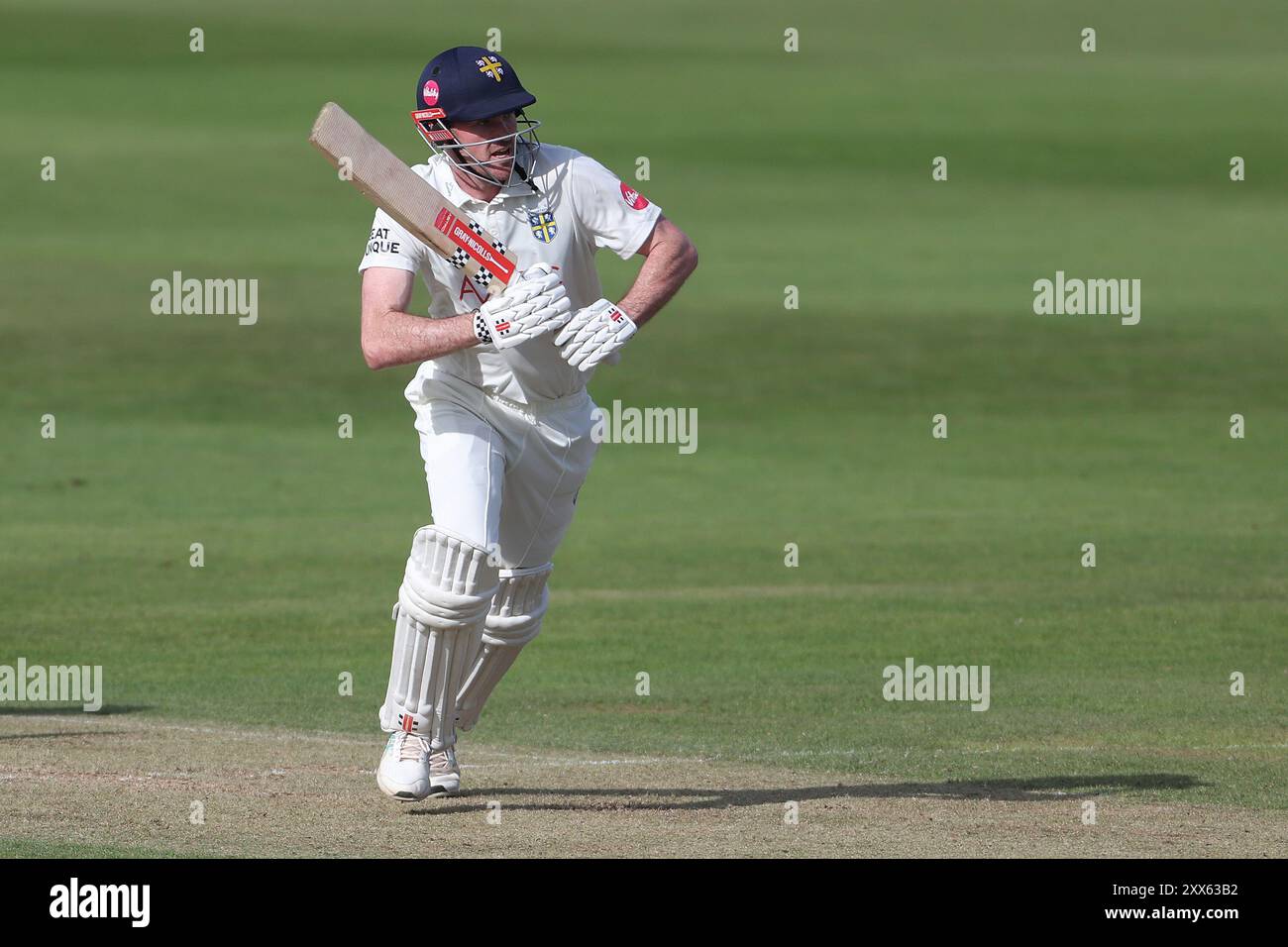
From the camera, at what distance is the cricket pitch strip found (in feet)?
23.7

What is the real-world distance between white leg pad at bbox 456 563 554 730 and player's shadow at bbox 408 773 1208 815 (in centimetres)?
37

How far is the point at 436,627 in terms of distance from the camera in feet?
26.5

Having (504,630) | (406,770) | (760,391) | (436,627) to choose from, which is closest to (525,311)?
(436,627)

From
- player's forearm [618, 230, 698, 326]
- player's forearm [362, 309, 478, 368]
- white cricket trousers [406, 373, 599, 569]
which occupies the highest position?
player's forearm [618, 230, 698, 326]

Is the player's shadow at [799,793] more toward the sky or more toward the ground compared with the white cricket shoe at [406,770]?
more toward the ground

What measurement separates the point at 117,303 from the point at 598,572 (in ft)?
62.1

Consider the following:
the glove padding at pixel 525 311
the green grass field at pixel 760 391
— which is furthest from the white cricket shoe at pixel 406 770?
the glove padding at pixel 525 311

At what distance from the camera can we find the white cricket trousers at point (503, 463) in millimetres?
8031

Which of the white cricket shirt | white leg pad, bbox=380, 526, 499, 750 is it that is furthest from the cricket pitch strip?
the white cricket shirt

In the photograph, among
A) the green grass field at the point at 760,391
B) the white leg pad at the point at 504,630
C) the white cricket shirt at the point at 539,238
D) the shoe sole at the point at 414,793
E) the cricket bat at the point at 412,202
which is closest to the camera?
the cricket bat at the point at 412,202

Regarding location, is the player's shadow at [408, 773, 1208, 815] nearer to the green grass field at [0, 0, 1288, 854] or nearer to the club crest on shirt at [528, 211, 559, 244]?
the green grass field at [0, 0, 1288, 854]

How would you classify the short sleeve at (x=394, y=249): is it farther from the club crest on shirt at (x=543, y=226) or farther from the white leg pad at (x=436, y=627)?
the white leg pad at (x=436, y=627)

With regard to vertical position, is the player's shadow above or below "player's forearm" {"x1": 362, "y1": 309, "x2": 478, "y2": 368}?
below
